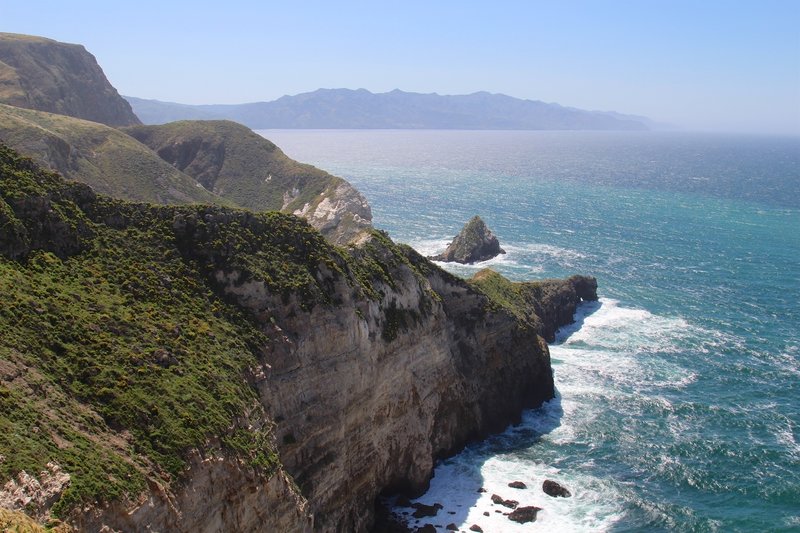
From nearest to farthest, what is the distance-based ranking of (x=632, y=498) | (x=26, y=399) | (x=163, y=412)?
(x=26, y=399)
(x=163, y=412)
(x=632, y=498)

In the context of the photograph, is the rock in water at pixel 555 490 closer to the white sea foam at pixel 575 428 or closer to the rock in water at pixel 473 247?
the white sea foam at pixel 575 428

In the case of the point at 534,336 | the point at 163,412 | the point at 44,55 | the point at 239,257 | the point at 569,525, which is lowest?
the point at 569,525

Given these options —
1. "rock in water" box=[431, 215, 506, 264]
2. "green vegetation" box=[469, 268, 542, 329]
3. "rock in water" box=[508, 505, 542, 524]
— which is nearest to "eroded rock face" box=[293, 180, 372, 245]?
"rock in water" box=[431, 215, 506, 264]

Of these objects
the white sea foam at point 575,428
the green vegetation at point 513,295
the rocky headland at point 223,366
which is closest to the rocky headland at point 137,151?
the green vegetation at point 513,295

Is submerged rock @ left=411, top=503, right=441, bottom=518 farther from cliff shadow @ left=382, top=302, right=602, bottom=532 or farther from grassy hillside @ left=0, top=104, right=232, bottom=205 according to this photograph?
grassy hillside @ left=0, top=104, right=232, bottom=205

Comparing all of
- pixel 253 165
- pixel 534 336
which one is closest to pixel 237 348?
pixel 534 336

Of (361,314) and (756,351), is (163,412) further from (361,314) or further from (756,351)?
(756,351)
